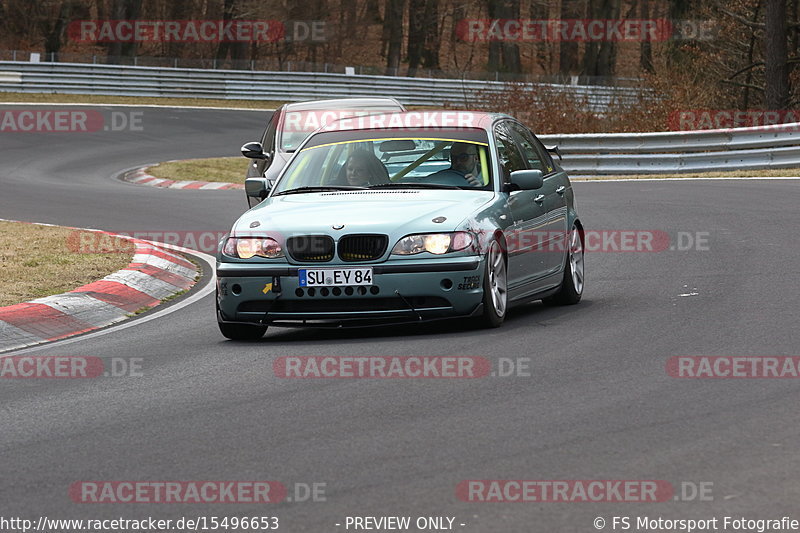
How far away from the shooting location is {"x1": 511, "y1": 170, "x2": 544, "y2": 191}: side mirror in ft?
32.4

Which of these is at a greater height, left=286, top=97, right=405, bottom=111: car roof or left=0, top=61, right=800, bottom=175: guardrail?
left=286, top=97, right=405, bottom=111: car roof

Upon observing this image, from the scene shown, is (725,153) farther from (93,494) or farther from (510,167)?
(93,494)

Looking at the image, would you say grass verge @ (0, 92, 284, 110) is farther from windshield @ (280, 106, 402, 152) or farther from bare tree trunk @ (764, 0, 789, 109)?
windshield @ (280, 106, 402, 152)

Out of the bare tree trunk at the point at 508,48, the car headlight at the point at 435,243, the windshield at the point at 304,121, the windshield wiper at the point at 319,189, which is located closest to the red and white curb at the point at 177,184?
the windshield at the point at 304,121

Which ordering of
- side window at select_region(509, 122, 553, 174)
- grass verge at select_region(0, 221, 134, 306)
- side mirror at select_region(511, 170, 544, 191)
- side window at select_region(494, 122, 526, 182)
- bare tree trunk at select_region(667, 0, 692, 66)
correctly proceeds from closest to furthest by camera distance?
side mirror at select_region(511, 170, 544, 191)
side window at select_region(494, 122, 526, 182)
side window at select_region(509, 122, 553, 174)
grass verge at select_region(0, 221, 134, 306)
bare tree trunk at select_region(667, 0, 692, 66)

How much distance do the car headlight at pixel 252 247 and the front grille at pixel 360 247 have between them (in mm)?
439

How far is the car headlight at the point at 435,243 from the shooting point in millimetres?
9102

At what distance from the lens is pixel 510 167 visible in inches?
416

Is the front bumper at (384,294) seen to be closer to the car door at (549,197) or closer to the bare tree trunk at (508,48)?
the car door at (549,197)

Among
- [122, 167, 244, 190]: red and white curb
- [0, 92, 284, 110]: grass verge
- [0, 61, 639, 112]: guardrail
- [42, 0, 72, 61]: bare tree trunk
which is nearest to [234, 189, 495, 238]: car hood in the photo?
[122, 167, 244, 190]: red and white curb

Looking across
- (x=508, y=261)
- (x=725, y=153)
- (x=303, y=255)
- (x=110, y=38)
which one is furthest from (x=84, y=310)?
(x=110, y=38)

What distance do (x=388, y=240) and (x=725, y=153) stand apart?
1674 cm

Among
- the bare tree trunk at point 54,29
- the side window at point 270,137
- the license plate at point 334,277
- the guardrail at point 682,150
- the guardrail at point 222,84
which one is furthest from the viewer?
the bare tree trunk at point 54,29

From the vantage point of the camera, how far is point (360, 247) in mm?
9133
